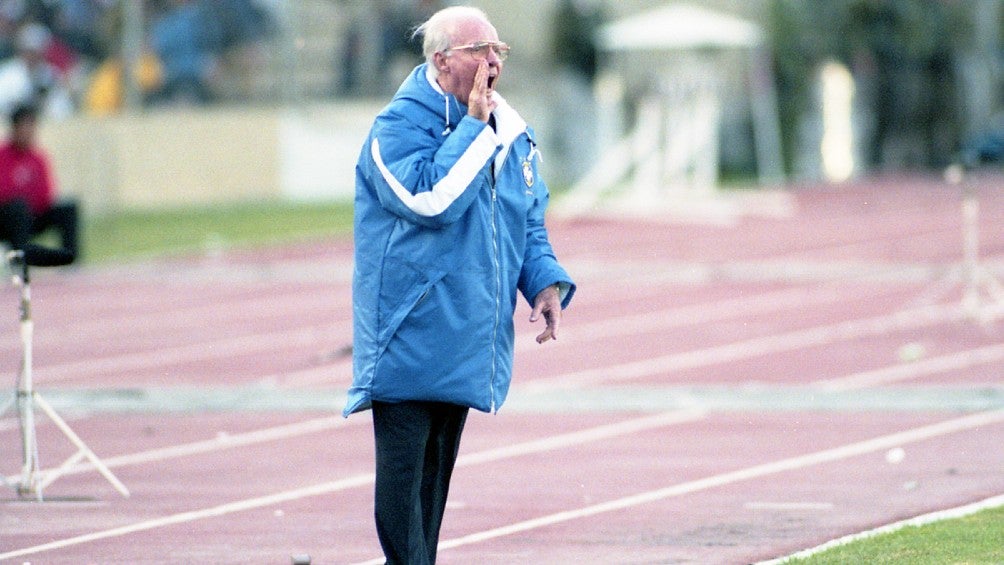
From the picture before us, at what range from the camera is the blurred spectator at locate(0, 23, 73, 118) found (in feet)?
98.6

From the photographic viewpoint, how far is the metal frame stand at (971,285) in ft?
50.3

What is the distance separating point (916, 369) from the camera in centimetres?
1305

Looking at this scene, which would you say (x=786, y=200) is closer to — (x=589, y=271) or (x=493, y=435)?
(x=589, y=271)

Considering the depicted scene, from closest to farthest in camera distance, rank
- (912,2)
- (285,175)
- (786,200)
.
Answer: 1. (786,200)
2. (285,175)
3. (912,2)

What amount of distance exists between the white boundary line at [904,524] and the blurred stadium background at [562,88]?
19.4 meters

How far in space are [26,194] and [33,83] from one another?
10588 millimetres

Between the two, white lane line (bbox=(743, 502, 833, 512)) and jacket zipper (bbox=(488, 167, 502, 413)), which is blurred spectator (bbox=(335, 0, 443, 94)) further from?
jacket zipper (bbox=(488, 167, 502, 413))

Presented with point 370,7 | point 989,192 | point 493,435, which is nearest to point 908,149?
point 989,192

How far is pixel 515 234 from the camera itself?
20.1ft

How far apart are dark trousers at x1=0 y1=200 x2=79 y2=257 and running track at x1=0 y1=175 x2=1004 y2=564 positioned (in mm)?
462

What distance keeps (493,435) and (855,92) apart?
28192 millimetres

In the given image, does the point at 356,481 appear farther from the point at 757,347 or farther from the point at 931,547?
the point at 757,347

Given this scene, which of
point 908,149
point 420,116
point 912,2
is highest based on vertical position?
point 420,116

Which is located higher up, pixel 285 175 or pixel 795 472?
pixel 795 472
